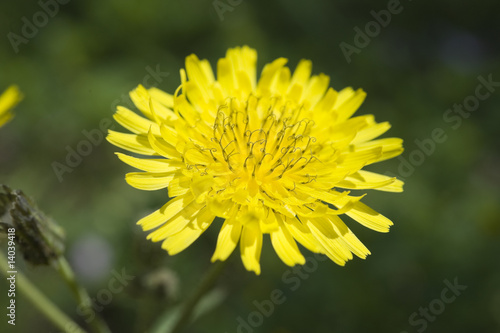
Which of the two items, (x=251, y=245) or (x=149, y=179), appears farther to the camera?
(x=149, y=179)

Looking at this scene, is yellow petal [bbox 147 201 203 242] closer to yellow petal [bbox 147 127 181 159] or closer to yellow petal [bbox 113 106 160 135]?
yellow petal [bbox 147 127 181 159]

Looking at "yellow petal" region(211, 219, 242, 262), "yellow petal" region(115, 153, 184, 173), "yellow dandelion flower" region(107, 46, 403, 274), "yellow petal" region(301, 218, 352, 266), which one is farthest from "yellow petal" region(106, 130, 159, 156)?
"yellow petal" region(301, 218, 352, 266)

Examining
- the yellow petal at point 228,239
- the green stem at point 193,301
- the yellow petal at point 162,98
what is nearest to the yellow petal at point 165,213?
the yellow petal at point 228,239

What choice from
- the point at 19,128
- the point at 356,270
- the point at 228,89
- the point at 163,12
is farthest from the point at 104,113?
the point at 356,270

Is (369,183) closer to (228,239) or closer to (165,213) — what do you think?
(228,239)

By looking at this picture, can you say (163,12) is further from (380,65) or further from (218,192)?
(218,192)

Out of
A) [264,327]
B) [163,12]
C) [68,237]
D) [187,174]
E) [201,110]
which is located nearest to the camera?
[187,174]

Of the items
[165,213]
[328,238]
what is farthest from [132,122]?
[328,238]

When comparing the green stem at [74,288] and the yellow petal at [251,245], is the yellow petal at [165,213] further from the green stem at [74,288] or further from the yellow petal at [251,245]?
the green stem at [74,288]
